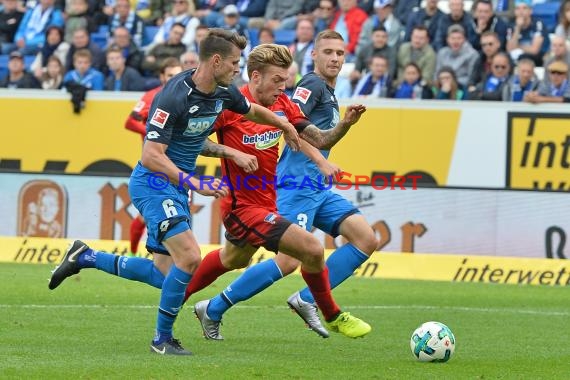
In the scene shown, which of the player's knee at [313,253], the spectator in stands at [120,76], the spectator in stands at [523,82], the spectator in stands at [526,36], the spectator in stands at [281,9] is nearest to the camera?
the player's knee at [313,253]

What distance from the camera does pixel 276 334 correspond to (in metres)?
10.0

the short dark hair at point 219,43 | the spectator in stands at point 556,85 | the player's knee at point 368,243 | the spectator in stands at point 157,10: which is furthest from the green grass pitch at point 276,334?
the spectator in stands at point 157,10

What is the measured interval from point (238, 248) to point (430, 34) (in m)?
10.1

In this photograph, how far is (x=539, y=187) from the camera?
1639 centimetres

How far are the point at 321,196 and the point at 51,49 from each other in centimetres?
1192

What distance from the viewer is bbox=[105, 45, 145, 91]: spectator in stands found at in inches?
746

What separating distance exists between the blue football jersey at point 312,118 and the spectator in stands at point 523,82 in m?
7.32

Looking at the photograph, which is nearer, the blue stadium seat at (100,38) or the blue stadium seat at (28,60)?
the blue stadium seat at (28,60)

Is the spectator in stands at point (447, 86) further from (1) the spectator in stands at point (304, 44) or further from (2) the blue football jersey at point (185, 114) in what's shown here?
(2) the blue football jersey at point (185, 114)

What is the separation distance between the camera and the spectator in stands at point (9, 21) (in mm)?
22547

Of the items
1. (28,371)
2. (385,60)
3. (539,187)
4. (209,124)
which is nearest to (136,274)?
(209,124)

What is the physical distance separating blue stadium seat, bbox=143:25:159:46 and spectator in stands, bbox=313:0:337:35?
3.11 metres

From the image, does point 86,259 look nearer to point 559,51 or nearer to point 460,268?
point 460,268

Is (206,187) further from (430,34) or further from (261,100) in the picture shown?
(430,34)
